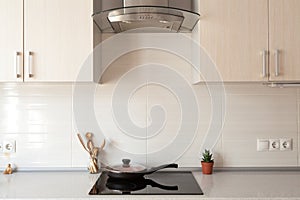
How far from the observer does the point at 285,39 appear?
1828 mm

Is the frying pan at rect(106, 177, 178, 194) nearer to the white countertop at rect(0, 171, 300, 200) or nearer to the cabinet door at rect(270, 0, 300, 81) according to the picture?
the white countertop at rect(0, 171, 300, 200)

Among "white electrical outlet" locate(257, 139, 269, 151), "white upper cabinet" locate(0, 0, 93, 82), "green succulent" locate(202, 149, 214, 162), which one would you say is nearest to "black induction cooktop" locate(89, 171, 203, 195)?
"green succulent" locate(202, 149, 214, 162)

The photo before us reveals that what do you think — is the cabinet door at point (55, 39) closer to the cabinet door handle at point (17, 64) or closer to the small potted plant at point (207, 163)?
the cabinet door handle at point (17, 64)

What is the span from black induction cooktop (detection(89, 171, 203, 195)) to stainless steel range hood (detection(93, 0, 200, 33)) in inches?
34.0

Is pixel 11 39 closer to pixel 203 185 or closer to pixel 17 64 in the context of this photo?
pixel 17 64

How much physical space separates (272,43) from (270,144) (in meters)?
0.67

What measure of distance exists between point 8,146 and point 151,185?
37.8 inches

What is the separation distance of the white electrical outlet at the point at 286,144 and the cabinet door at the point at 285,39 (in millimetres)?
491

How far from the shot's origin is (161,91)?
2.15 meters

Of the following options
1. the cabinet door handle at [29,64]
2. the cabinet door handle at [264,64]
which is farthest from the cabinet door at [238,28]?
the cabinet door handle at [29,64]

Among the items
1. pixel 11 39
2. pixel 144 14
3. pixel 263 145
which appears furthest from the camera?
pixel 263 145

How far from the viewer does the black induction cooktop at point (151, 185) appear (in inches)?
64.9

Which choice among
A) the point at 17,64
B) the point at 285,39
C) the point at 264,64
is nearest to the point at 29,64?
the point at 17,64

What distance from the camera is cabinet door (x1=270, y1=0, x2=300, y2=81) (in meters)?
1.82
